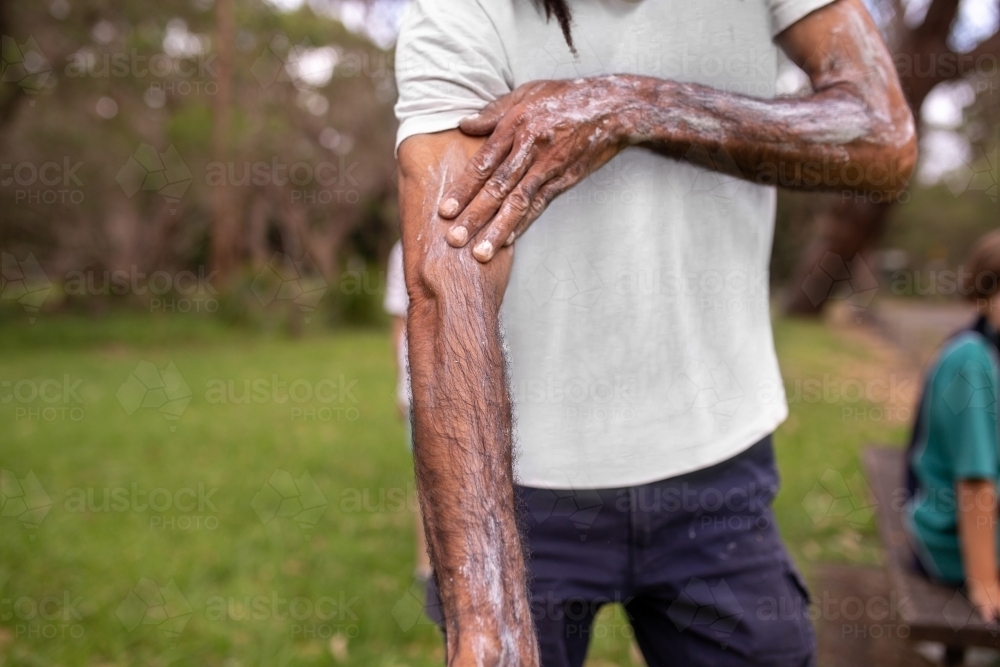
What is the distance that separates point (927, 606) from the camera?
2766 mm

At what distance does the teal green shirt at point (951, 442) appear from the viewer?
2.74 metres

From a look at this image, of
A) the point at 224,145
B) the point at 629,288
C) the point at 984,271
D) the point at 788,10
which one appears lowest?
the point at 984,271

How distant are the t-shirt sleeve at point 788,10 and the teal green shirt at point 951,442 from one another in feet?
6.54

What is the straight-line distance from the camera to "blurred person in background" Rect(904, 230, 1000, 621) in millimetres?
2723

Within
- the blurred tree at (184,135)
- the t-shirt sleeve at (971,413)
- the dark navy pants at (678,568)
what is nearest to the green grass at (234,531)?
the t-shirt sleeve at (971,413)

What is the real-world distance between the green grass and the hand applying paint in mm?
2602

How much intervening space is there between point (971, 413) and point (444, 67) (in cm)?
244

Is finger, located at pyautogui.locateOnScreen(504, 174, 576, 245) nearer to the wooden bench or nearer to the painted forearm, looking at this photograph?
the painted forearm

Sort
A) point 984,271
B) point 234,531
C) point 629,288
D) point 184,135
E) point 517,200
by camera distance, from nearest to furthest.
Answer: point 517,200 → point 629,288 → point 984,271 → point 234,531 → point 184,135

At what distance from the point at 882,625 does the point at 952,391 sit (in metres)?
1.48

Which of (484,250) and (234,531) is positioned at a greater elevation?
(484,250)

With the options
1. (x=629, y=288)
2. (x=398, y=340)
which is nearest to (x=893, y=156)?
(x=629, y=288)

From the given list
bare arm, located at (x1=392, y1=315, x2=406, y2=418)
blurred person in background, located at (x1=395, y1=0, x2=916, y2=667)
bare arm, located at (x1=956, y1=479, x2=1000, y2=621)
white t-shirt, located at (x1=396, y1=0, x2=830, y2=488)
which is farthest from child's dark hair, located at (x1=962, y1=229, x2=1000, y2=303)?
bare arm, located at (x1=392, y1=315, x2=406, y2=418)

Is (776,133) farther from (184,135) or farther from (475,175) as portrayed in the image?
(184,135)
